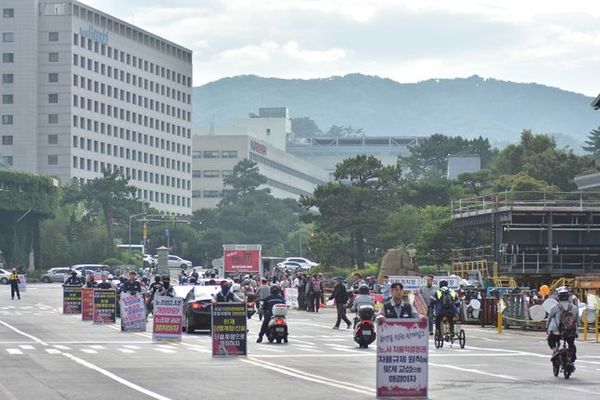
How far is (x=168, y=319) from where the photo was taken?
122 feet

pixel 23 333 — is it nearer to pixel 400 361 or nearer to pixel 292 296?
pixel 400 361

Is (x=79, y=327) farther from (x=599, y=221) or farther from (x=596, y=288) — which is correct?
(x=599, y=221)

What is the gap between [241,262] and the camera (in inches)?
3701

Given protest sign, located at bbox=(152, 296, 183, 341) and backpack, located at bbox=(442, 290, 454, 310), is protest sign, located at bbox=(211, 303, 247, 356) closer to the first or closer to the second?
protest sign, located at bbox=(152, 296, 183, 341)

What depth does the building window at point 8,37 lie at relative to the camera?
198 metres

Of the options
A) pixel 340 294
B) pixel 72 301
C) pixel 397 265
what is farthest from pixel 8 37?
pixel 340 294

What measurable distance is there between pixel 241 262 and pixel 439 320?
58.2m

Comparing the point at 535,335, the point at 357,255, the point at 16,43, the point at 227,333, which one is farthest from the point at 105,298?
the point at 16,43

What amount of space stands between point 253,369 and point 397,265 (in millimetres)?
61466

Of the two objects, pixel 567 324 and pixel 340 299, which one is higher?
pixel 567 324

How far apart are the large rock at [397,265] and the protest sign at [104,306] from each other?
4020 cm

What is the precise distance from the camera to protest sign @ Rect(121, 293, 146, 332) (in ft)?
138

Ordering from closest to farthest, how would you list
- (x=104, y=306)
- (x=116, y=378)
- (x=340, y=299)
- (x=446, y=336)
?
(x=116, y=378) < (x=446, y=336) < (x=340, y=299) < (x=104, y=306)

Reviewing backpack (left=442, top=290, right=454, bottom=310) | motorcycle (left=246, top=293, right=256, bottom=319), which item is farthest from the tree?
backpack (left=442, top=290, right=454, bottom=310)
